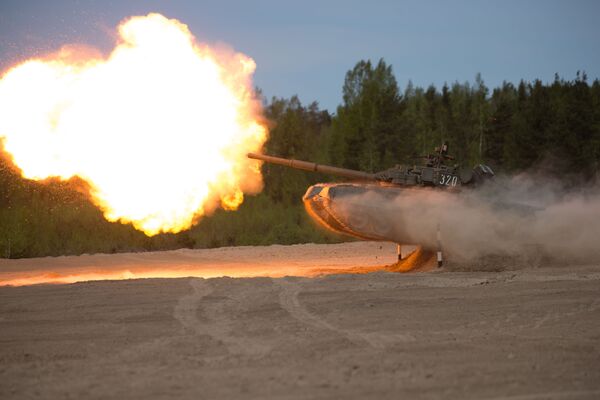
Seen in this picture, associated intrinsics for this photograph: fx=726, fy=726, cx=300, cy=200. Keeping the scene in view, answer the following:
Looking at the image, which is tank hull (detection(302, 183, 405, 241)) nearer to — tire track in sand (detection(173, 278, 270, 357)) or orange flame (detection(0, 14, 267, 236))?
orange flame (detection(0, 14, 267, 236))

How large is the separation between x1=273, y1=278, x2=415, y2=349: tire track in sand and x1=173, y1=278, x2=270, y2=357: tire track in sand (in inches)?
36.4

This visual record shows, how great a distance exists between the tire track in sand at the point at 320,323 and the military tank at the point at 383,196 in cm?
406

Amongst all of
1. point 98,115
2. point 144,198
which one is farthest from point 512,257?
point 98,115

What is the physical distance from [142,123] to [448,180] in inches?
280

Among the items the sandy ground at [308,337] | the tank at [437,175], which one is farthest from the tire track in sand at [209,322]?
the tank at [437,175]

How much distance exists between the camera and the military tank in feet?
50.0

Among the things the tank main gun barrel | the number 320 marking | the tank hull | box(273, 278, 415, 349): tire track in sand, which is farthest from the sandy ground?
the tank main gun barrel

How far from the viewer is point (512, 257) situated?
14883 mm

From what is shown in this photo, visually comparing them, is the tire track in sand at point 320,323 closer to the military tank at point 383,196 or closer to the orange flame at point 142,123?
the military tank at point 383,196

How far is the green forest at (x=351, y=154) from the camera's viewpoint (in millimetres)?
23047

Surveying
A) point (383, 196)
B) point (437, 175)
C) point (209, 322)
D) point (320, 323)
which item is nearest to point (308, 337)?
point (320, 323)

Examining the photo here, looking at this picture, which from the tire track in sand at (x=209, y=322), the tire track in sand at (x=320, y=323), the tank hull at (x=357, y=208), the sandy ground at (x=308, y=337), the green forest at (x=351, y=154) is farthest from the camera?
the green forest at (x=351, y=154)

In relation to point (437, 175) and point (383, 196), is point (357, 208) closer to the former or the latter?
point (383, 196)

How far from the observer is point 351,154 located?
3719cm
